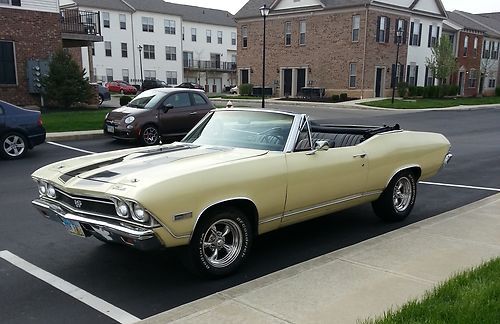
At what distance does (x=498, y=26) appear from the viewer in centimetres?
5841

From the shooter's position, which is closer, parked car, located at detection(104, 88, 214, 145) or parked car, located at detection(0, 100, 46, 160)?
parked car, located at detection(0, 100, 46, 160)

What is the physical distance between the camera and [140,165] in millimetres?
4539

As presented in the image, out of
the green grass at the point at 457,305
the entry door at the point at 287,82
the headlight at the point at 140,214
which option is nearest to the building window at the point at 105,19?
the entry door at the point at 287,82

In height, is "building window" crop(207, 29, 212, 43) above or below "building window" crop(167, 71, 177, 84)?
above

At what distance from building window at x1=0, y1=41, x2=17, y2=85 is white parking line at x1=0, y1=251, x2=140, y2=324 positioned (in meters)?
19.3

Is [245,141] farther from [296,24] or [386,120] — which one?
[296,24]

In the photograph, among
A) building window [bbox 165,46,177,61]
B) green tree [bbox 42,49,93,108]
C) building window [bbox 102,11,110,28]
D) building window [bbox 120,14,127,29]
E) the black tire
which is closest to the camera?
the black tire

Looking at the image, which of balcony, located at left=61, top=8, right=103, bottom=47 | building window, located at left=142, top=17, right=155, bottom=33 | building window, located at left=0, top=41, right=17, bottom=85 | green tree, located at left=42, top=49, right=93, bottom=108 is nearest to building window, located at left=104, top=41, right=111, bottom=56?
building window, located at left=142, top=17, right=155, bottom=33

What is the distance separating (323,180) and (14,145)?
878cm

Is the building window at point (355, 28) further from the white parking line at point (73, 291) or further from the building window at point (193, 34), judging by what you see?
the white parking line at point (73, 291)

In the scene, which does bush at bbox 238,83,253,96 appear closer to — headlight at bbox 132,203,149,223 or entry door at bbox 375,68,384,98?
entry door at bbox 375,68,384,98

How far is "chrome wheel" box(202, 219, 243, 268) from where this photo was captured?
4.43 m

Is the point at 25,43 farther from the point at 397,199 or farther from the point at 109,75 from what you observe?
the point at 109,75

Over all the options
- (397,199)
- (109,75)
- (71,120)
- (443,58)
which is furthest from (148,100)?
(109,75)
